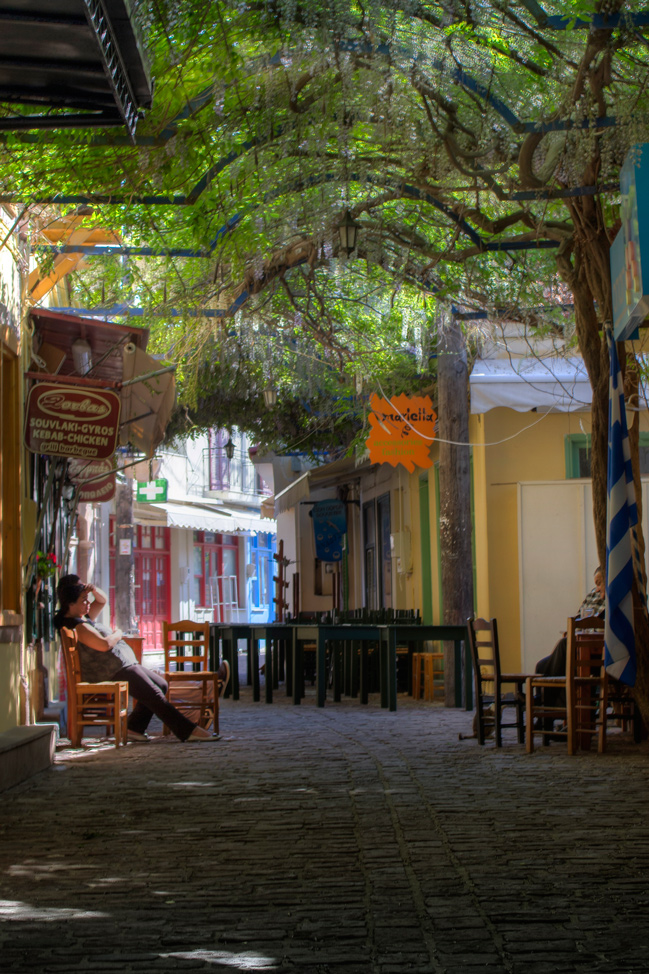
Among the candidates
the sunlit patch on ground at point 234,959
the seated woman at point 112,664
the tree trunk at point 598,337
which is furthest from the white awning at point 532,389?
the sunlit patch on ground at point 234,959

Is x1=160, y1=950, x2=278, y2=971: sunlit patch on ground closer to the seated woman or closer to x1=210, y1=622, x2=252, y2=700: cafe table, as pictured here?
the seated woman

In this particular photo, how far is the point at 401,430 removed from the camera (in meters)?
11.5

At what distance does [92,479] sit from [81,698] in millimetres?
2140

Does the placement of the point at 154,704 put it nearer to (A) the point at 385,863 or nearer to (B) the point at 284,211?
(B) the point at 284,211

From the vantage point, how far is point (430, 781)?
6.22 metres

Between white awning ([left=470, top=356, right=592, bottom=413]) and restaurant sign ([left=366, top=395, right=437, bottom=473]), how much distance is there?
0.72 m

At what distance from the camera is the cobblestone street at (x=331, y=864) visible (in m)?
3.20

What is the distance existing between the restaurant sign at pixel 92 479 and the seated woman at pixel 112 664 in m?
1.38

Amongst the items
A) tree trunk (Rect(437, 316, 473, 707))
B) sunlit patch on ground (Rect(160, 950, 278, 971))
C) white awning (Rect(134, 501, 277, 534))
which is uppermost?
white awning (Rect(134, 501, 277, 534))

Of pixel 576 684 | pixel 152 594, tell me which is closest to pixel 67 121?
pixel 576 684

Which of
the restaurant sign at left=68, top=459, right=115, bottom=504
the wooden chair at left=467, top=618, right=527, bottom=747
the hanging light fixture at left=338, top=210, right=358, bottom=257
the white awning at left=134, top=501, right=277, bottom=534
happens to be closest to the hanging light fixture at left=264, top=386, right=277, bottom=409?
the restaurant sign at left=68, top=459, right=115, bottom=504

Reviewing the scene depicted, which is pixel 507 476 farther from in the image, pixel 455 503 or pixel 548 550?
pixel 455 503

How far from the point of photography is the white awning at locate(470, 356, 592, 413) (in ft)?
35.1

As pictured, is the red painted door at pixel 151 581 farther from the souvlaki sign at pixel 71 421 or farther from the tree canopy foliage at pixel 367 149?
the souvlaki sign at pixel 71 421
